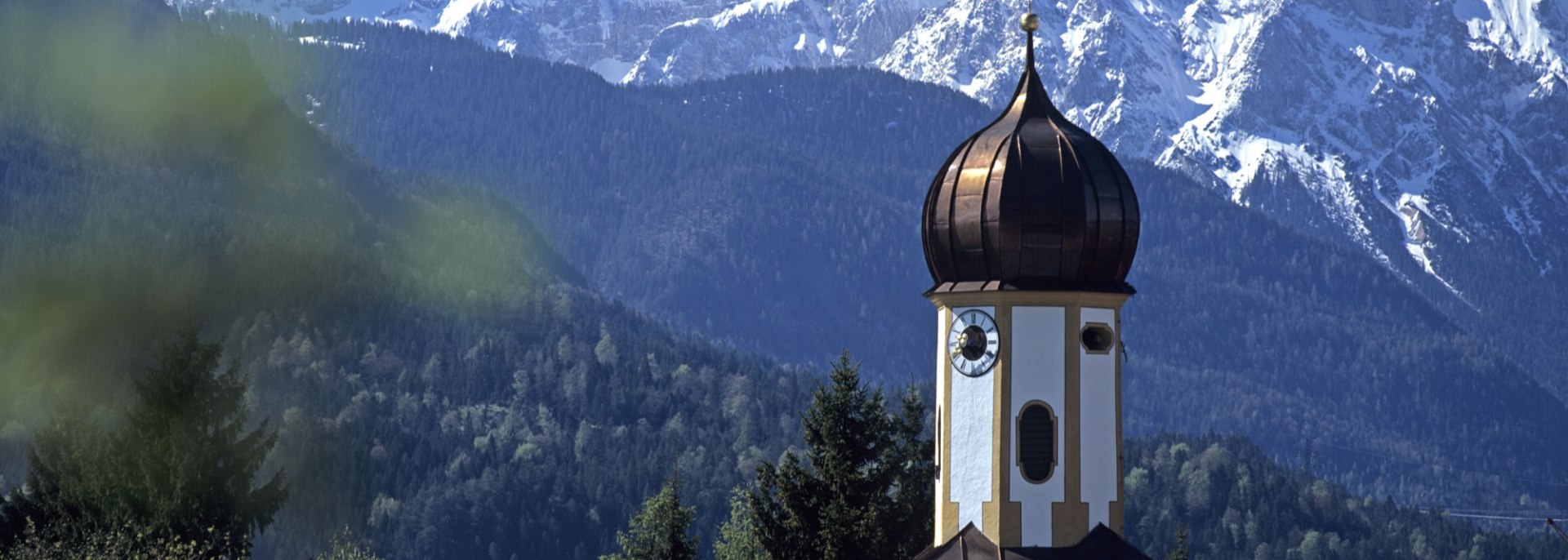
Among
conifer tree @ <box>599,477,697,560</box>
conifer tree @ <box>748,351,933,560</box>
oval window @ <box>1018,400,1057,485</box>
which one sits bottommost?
conifer tree @ <box>599,477,697,560</box>

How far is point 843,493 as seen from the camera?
7325 cm

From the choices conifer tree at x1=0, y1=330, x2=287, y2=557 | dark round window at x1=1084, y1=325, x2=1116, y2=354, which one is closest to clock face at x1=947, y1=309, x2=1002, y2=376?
dark round window at x1=1084, y1=325, x2=1116, y2=354

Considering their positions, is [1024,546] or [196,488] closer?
[1024,546]

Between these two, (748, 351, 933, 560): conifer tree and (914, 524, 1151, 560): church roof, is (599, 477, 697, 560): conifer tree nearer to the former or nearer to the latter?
(748, 351, 933, 560): conifer tree

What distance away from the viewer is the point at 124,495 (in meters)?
73.1

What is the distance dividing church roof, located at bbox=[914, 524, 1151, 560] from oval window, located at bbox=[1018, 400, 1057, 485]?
1406 mm

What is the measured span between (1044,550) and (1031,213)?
22.1ft

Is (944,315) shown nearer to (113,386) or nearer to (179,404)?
(179,404)

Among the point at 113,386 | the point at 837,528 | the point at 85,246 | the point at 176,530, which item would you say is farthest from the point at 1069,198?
the point at 85,246

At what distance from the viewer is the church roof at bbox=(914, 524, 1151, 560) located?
194 ft

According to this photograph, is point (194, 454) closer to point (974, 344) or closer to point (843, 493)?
point (843, 493)

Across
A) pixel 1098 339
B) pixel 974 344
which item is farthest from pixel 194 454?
pixel 1098 339

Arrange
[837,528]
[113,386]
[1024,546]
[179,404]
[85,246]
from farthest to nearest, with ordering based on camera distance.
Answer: [85,246] → [113,386] → [179,404] → [837,528] → [1024,546]

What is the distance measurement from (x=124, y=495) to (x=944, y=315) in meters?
23.1
